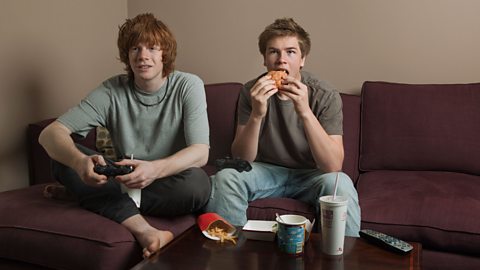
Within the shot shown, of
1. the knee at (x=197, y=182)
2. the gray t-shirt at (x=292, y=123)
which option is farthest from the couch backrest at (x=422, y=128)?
the knee at (x=197, y=182)

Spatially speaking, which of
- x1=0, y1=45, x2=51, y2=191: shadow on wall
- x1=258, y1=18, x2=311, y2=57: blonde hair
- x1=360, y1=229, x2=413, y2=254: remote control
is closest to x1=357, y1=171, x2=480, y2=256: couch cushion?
x1=360, y1=229, x2=413, y2=254: remote control

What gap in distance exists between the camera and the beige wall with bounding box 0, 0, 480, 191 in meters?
2.35

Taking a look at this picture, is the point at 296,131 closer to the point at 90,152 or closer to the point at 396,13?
the point at 90,152

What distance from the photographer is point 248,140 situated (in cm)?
192

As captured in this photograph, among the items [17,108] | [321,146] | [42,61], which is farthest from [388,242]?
[42,61]

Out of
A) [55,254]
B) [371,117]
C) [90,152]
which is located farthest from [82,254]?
[371,117]

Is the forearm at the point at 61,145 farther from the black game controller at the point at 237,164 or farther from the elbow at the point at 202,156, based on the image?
the black game controller at the point at 237,164

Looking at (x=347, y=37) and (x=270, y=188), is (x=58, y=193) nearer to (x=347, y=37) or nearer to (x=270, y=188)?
(x=270, y=188)

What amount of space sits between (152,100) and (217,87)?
637 mm

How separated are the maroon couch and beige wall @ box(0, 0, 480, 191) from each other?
224 mm

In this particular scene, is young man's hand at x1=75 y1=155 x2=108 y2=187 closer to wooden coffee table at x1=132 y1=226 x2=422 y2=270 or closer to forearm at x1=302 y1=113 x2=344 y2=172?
wooden coffee table at x1=132 y1=226 x2=422 y2=270

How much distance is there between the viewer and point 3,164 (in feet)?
7.54

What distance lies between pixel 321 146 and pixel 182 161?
0.49 m

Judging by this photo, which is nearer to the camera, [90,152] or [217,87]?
[90,152]
